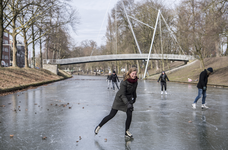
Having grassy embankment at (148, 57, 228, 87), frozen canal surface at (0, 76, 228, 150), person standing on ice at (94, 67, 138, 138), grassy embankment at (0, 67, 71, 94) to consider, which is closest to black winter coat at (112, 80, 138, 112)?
person standing on ice at (94, 67, 138, 138)

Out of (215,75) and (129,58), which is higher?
(129,58)

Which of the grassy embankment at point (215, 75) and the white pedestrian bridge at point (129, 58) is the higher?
the white pedestrian bridge at point (129, 58)

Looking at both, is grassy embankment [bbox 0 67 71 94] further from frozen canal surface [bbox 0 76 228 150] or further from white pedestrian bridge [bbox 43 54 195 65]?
white pedestrian bridge [bbox 43 54 195 65]

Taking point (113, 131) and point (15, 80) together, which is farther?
point (15, 80)

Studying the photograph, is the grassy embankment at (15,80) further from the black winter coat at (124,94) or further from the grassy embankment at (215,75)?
the grassy embankment at (215,75)

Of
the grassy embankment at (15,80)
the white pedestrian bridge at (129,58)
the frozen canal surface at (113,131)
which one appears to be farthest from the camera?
the white pedestrian bridge at (129,58)

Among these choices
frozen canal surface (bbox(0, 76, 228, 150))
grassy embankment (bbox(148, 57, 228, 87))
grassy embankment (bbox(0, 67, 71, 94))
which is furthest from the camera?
grassy embankment (bbox(148, 57, 228, 87))

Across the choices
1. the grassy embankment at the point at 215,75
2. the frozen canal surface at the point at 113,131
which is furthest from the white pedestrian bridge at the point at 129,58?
the frozen canal surface at the point at 113,131

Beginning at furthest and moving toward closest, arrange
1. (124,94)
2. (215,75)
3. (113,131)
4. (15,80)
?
(215,75)
(15,80)
(113,131)
(124,94)

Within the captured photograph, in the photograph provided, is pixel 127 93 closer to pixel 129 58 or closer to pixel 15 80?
pixel 15 80

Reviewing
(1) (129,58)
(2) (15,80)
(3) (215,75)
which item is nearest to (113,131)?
(2) (15,80)

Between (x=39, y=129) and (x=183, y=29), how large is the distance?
29.4 m

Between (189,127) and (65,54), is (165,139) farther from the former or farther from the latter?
(65,54)

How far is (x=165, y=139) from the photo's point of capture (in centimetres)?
501
